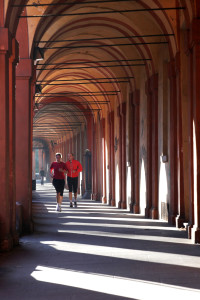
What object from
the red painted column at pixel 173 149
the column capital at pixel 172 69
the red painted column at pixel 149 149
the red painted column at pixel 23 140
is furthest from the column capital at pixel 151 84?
the red painted column at pixel 23 140

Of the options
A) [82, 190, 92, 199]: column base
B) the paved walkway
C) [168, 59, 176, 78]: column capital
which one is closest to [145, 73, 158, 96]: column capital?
[168, 59, 176, 78]: column capital

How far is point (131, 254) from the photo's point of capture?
9.12m

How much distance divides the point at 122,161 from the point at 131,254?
575 inches

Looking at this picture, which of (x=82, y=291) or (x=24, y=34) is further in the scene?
(x=24, y=34)

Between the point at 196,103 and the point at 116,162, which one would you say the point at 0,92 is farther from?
the point at 116,162

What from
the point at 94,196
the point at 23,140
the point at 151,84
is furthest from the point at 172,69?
the point at 94,196

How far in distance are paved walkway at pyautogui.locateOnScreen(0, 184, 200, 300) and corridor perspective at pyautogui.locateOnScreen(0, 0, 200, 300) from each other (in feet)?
0.05

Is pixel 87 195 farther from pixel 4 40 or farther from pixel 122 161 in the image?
pixel 4 40

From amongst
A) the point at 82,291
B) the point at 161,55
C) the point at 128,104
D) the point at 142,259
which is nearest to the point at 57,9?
the point at 161,55

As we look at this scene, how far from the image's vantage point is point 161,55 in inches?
672

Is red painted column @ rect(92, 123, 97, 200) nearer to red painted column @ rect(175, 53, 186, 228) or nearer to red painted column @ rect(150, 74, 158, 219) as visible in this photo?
red painted column @ rect(150, 74, 158, 219)

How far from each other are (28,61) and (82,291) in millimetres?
8387

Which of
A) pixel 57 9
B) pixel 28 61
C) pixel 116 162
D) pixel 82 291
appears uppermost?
pixel 57 9

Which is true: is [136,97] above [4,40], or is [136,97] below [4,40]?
above
